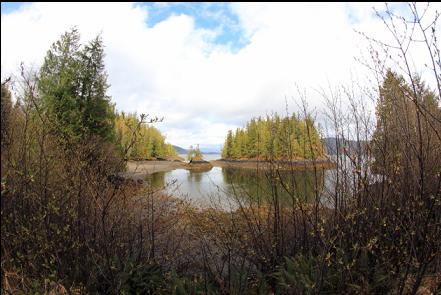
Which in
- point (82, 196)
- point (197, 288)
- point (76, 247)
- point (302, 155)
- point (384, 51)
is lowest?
point (197, 288)

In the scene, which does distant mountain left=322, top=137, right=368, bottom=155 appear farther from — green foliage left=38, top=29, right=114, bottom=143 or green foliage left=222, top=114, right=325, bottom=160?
green foliage left=38, top=29, right=114, bottom=143

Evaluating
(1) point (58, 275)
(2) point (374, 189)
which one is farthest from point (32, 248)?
(2) point (374, 189)

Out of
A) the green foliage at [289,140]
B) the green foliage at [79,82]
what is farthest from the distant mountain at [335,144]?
the green foliage at [79,82]

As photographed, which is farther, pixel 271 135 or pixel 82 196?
pixel 271 135

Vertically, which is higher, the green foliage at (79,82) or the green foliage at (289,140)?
the green foliage at (79,82)

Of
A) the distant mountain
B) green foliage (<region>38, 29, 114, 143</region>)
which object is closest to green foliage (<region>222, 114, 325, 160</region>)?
the distant mountain

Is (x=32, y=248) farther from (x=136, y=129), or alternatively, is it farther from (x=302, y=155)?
(x=302, y=155)

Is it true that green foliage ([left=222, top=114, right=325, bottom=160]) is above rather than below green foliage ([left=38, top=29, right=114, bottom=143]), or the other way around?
below

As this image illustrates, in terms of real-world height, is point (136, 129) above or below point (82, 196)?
above

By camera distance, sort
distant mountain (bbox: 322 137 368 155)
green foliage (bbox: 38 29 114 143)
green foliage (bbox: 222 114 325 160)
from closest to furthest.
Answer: distant mountain (bbox: 322 137 368 155) → green foliage (bbox: 222 114 325 160) → green foliage (bbox: 38 29 114 143)

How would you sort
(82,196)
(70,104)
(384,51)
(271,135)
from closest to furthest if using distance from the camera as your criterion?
(384,51) < (82,196) < (271,135) < (70,104)

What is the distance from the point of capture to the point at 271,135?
169 inches

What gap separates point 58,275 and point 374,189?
3691 millimetres

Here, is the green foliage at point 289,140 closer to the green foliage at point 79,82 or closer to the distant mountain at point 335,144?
the distant mountain at point 335,144
